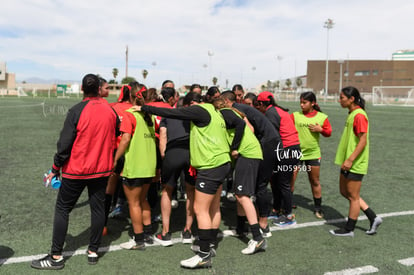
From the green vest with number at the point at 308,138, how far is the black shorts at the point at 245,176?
1550 millimetres

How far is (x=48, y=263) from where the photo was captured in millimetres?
3551

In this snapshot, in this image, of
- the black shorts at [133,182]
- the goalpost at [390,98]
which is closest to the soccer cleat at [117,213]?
the black shorts at [133,182]

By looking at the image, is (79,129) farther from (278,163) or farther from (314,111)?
(314,111)

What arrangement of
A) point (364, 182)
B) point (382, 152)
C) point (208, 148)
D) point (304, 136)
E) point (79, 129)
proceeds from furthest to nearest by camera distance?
point (382, 152)
point (364, 182)
point (304, 136)
point (208, 148)
point (79, 129)

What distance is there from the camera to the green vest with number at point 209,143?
3.66 meters

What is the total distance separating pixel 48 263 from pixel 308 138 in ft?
12.8

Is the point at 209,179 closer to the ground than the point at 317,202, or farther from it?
farther from it

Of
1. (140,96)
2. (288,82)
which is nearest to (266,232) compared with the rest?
(140,96)

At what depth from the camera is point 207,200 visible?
371 centimetres

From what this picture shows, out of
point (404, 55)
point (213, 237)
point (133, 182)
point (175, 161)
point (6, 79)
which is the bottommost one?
point (213, 237)

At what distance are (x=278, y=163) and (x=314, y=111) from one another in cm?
119

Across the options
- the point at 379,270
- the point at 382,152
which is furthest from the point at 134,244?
the point at 382,152

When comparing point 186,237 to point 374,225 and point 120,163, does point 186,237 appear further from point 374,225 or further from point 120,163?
point 374,225

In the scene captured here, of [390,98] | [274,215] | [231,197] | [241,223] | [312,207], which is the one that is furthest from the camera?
[390,98]
